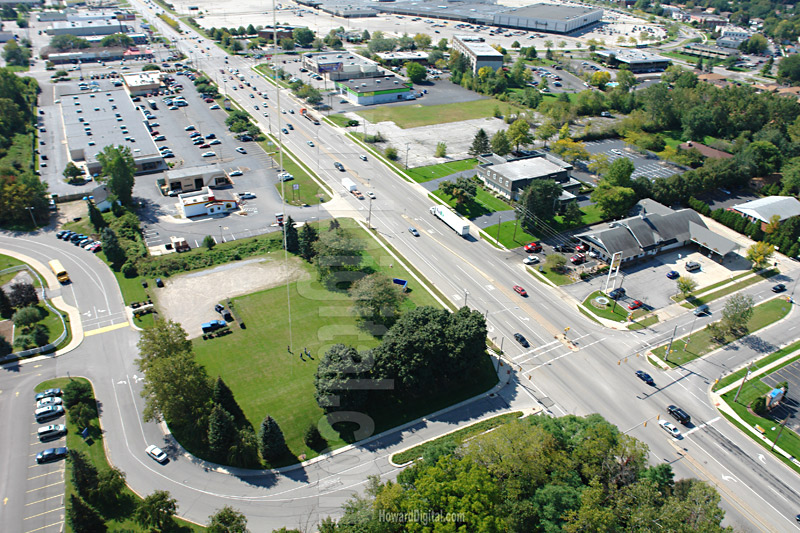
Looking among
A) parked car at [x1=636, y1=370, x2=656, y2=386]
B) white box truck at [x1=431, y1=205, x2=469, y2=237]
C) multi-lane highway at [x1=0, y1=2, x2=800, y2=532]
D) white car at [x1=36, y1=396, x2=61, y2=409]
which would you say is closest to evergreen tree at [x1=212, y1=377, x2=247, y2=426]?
multi-lane highway at [x1=0, y1=2, x2=800, y2=532]

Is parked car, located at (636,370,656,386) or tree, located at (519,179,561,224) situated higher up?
tree, located at (519,179,561,224)

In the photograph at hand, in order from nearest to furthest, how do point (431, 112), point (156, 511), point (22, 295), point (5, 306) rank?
point (156, 511) → point (5, 306) → point (22, 295) → point (431, 112)

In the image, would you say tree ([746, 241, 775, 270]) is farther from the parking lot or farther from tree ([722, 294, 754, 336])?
the parking lot

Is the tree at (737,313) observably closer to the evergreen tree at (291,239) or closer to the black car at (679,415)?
the black car at (679,415)

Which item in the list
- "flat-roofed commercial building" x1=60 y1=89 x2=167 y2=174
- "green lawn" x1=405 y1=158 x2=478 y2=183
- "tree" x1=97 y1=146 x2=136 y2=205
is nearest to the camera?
"tree" x1=97 y1=146 x2=136 y2=205

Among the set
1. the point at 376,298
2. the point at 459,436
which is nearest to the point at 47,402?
the point at 376,298

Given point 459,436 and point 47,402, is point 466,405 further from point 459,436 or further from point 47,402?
point 47,402

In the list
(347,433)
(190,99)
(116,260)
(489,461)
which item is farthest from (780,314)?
(190,99)
